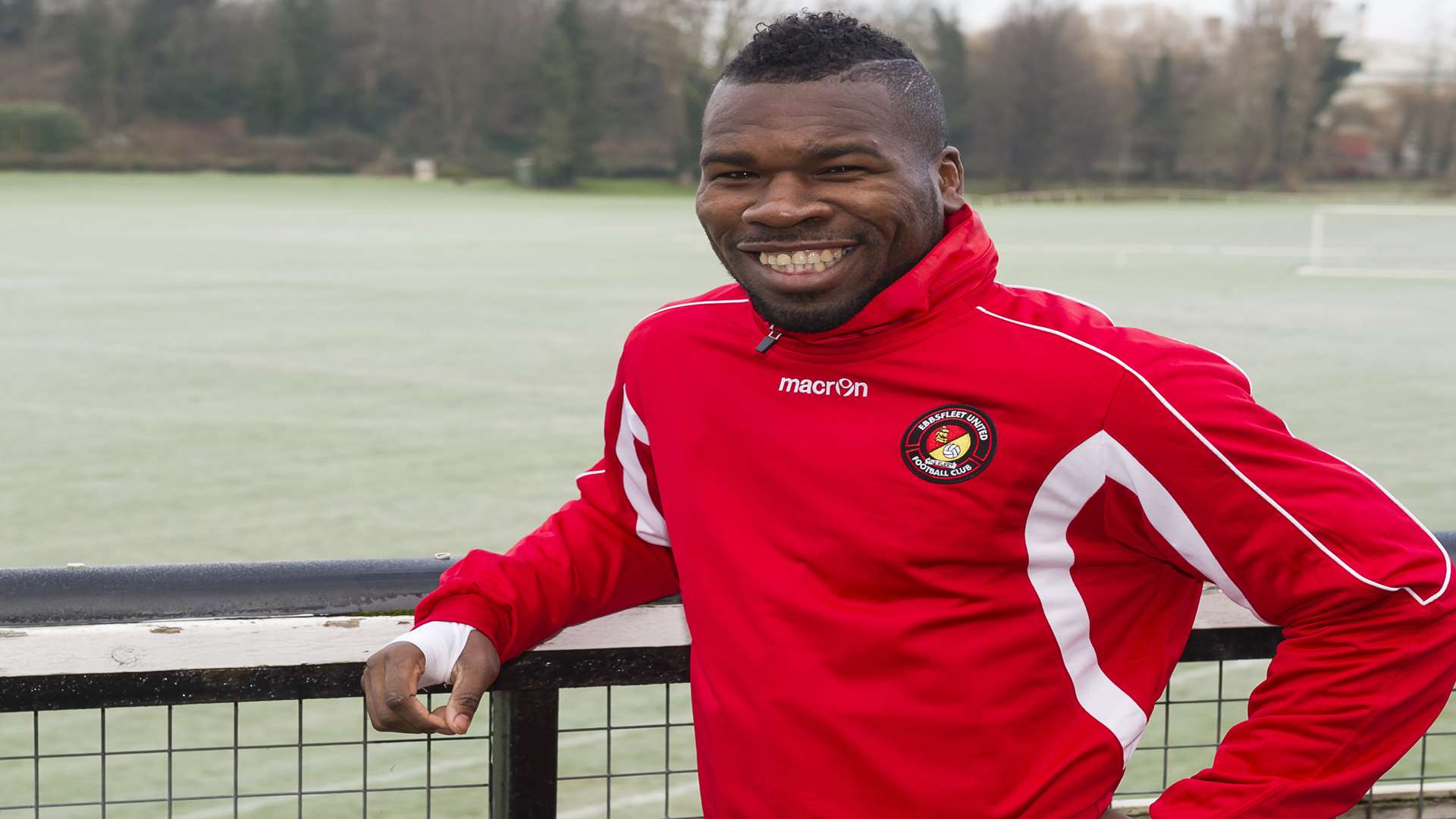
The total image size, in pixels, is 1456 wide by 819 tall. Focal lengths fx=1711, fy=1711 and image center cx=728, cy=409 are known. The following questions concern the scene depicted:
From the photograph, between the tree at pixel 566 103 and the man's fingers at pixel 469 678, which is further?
the tree at pixel 566 103

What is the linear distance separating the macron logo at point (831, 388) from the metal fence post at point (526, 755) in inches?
20.0

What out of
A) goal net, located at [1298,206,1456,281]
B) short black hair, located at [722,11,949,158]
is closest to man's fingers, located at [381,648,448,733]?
short black hair, located at [722,11,949,158]

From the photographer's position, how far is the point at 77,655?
1.88 m

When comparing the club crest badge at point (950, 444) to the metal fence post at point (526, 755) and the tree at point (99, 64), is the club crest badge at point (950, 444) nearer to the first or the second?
the metal fence post at point (526, 755)

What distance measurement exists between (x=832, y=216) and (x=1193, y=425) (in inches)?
17.9

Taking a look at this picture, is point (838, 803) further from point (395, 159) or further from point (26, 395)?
point (395, 159)

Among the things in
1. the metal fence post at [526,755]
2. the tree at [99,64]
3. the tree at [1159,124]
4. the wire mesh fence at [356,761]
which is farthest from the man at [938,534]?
the tree at [1159,124]

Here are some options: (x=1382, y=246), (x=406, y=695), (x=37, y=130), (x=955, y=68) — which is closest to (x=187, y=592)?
(x=406, y=695)

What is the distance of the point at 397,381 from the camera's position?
1188cm

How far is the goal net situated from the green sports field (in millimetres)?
401

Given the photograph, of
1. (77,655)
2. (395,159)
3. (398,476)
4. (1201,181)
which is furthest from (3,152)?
(77,655)

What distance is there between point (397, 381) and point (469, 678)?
10.1 m

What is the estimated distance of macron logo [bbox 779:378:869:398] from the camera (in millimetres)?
1882

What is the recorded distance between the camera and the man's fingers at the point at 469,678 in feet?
6.30
